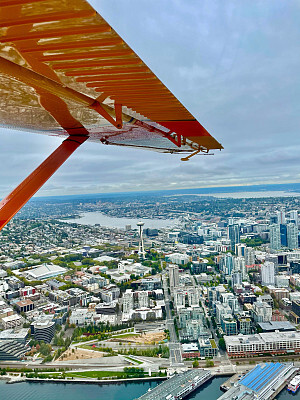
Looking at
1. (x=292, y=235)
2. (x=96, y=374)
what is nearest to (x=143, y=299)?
(x=96, y=374)

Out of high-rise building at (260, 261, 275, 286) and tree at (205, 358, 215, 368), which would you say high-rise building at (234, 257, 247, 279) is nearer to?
high-rise building at (260, 261, 275, 286)

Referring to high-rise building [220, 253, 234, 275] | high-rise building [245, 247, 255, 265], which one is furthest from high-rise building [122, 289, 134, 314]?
high-rise building [245, 247, 255, 265]

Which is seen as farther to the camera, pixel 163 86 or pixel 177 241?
pixel 177 241

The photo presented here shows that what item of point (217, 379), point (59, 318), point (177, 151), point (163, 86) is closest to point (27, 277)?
point (59, 318)

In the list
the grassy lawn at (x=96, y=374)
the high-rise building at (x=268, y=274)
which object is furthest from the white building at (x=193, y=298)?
the grassy lawn at (x=96, y=374)

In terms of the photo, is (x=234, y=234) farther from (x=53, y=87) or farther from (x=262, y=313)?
(x=53, y=87)

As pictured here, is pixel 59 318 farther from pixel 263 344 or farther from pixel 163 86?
pixel 163 86
